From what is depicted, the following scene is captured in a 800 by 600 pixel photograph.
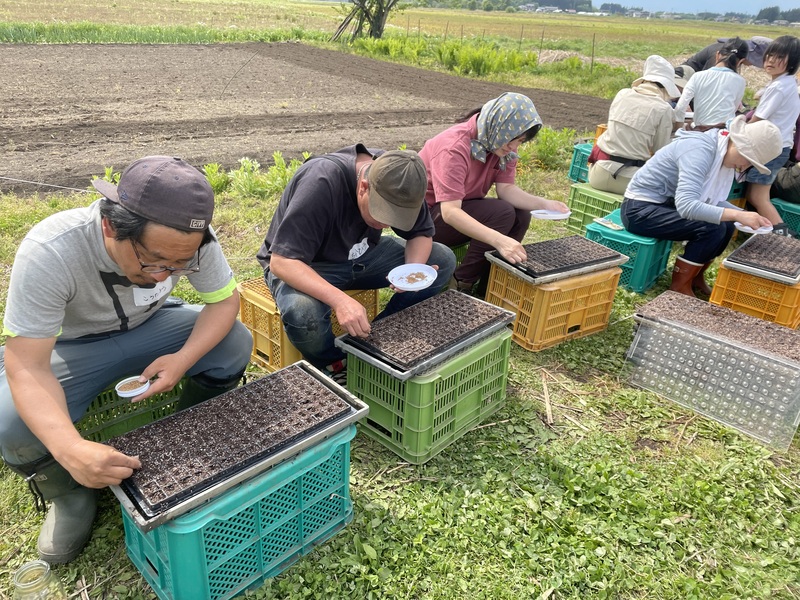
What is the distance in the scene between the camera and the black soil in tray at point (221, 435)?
172 cm

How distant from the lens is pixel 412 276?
115 inches

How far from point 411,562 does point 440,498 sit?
0.34 m

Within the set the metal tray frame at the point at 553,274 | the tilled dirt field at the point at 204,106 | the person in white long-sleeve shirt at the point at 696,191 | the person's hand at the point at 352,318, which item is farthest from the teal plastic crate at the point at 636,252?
the tilled dirt field at the point at 204,106

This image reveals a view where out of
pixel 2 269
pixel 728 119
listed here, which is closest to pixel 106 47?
pixel 2 269

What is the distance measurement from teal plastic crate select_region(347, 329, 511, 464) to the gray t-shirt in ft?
2.73

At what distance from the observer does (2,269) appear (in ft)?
13.3

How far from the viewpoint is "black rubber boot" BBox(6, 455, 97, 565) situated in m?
1.99

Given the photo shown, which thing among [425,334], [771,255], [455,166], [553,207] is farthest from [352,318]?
[771,255]

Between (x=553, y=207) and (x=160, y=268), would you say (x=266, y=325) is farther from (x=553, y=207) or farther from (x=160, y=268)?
(x=553, y=207)

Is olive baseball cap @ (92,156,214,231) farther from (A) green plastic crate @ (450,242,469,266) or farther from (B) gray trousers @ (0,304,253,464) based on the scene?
(A) green plastic crate @ (450,242,469,266)

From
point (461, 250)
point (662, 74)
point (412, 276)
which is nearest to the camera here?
point (412, 276)

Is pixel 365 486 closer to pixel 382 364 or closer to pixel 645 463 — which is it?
pixel 382 364

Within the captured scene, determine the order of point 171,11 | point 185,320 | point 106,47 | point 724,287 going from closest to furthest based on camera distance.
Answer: point 185,320 → point 724,287 → point 106,47 → point 171,11

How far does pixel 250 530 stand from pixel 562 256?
246 centimetres
